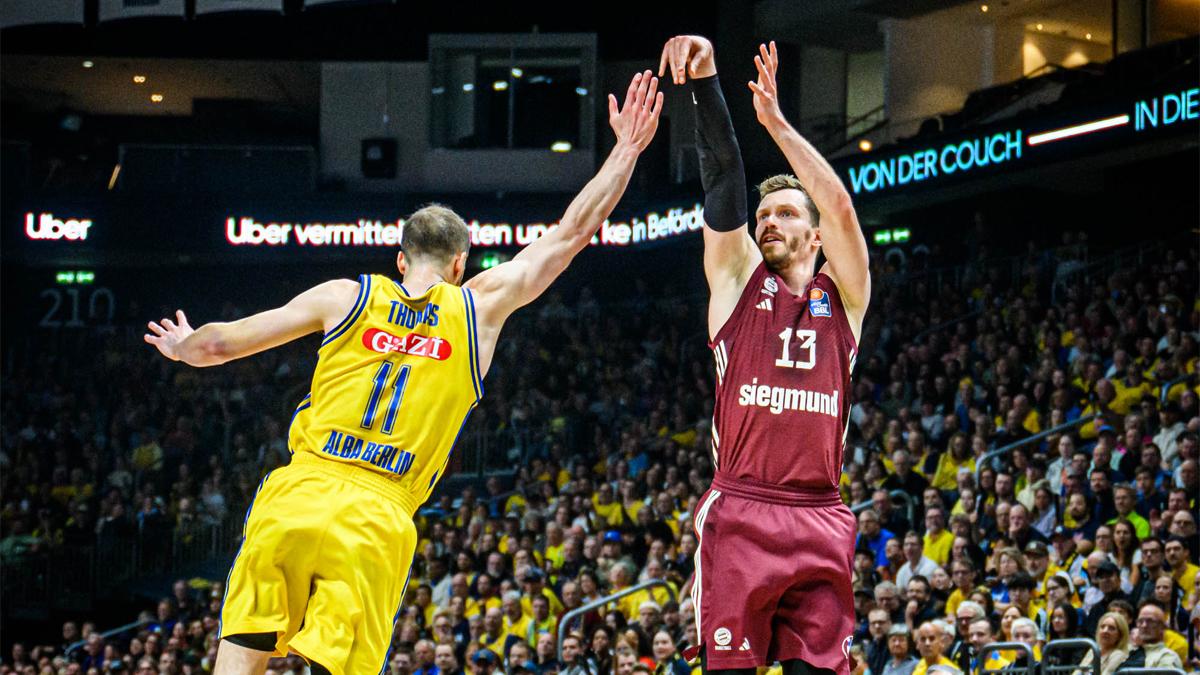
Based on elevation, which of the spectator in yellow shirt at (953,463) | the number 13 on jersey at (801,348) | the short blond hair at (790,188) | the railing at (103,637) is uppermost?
the short blond hair at (790,188)

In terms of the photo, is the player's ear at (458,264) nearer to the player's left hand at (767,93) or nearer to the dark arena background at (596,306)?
the player's left hand at (767,93)

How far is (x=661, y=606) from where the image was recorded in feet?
45.5

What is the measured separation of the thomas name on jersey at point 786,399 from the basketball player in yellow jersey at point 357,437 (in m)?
0.91

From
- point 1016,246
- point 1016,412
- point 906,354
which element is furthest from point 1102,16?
point 1016,412

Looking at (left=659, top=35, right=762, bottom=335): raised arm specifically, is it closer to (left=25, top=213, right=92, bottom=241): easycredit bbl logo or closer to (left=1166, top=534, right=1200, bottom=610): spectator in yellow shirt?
(left=1166, top=534, right=1200, bottom=610): spectator in yellow shirt

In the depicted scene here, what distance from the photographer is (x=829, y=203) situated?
5.50 m

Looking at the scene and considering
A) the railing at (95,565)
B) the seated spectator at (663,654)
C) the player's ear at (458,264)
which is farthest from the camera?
the railing at (95,565)

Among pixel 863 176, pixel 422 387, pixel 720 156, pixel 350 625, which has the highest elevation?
pixel 863 176

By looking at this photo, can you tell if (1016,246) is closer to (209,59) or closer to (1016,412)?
(1016,412)

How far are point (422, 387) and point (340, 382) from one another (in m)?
0.29

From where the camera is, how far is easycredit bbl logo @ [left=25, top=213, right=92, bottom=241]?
26.6 m

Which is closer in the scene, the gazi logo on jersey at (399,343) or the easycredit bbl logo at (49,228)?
the gazi logo on jersey at (399,343)

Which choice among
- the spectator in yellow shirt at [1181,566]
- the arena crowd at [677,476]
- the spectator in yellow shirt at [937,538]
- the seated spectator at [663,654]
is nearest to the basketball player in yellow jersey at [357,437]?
the arena crowd at [677,476]

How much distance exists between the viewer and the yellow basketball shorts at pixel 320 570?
16.5 feet
